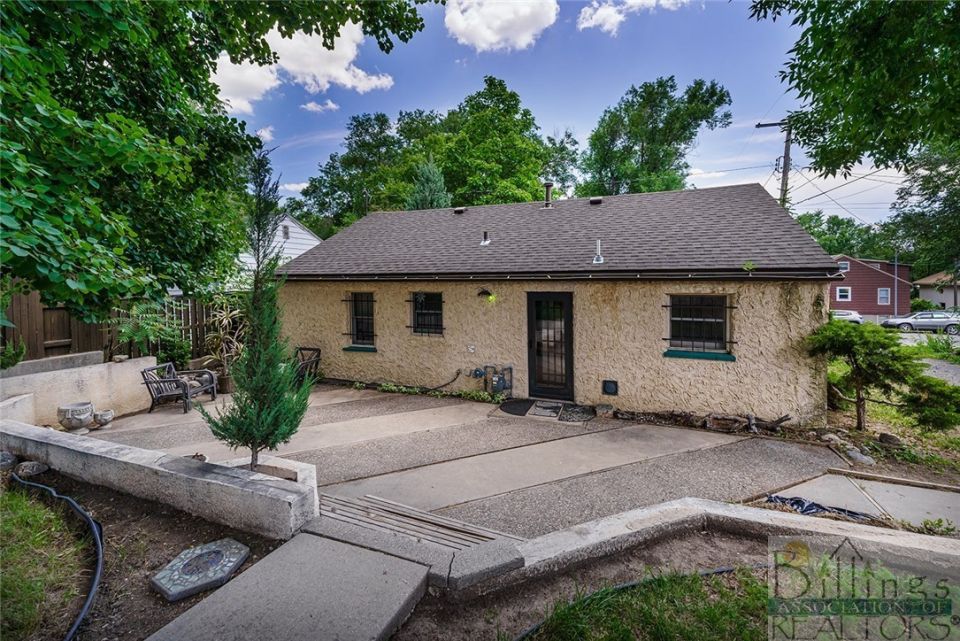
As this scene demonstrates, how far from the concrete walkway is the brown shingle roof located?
Answer: 301 cm

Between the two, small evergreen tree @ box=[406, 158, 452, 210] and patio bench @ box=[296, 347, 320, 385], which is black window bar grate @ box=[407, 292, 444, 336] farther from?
small evergreen tree @ box=[406, 158, 452, 210]

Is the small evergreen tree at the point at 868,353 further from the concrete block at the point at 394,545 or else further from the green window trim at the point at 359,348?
the green window trim at the point at 359,348

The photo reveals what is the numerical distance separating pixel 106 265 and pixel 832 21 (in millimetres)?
6093

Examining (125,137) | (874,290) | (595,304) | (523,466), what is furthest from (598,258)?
(874,290)

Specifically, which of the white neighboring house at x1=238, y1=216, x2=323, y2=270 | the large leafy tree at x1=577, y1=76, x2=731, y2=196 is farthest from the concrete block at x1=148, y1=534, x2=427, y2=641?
the large leafy tree at x1=577, y1=76, x2=731, y2=196

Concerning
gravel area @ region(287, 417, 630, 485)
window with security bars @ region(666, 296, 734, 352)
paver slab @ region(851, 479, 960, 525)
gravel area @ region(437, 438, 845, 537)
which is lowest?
paver slab @ region(851, 479, 960, 525)

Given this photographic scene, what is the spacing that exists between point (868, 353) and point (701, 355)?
6.76ft

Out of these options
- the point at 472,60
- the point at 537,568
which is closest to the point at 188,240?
the point at 537,568

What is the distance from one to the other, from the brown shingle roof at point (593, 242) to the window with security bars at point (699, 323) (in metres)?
0.63

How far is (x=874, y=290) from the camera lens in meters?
32.8

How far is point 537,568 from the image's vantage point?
273 centimetres

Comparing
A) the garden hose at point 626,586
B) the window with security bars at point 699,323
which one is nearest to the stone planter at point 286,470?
the garden hose at point 626,586

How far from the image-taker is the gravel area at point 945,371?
10336 millimetres

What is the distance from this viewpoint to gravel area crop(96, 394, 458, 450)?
5.93 metres
